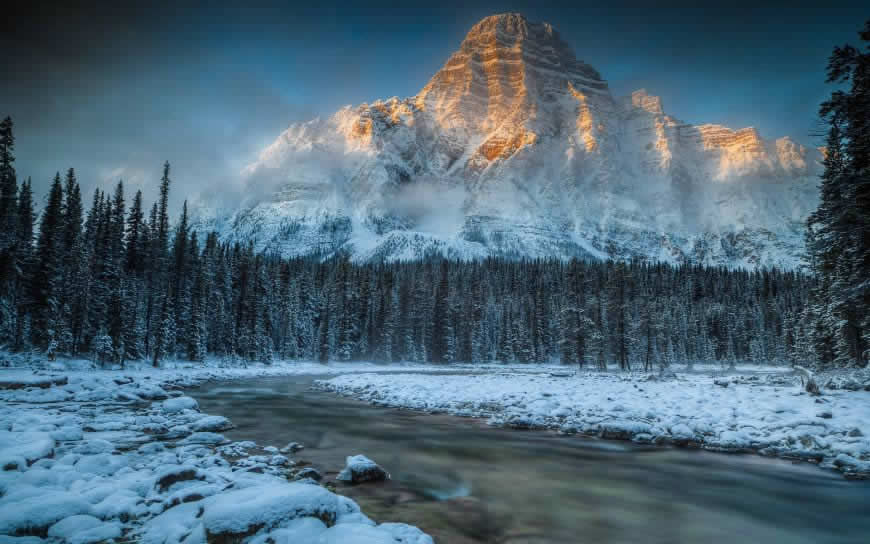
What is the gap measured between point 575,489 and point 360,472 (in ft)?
18.0

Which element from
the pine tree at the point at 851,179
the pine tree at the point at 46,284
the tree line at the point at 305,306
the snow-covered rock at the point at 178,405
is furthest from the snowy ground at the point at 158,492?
the tree line at the point at 305,306

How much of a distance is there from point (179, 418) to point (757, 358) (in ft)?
408

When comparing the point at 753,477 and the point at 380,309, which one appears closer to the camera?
the point at 753,477

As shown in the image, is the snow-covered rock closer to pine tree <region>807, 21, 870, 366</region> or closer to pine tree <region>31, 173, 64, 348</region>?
pine tree <region>31, 173, 64, 348</region>

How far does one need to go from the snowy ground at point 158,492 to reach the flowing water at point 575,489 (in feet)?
5.74

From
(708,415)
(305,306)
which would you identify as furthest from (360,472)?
(305,306)

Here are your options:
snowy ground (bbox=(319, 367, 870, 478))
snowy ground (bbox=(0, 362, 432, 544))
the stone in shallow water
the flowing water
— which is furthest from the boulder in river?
snowy ground (bbox=(319, 367, 870, 478))

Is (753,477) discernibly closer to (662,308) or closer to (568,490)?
(568,490)

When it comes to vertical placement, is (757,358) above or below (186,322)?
below

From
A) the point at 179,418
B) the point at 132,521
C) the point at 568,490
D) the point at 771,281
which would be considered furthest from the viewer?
the point at 771,281

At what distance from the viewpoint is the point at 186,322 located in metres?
54.1

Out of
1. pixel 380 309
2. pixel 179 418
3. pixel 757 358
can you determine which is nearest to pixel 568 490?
pixel 179 418

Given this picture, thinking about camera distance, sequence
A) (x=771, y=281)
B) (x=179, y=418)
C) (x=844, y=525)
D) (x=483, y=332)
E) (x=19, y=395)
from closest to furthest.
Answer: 1. (x=844, y=525)
2. (x=179, y=418)
3. (x=19, y=395)
4. (x=483, y=332)
5. (x=771, y=281)

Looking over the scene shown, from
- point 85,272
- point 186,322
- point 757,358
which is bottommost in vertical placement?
point 757,358
